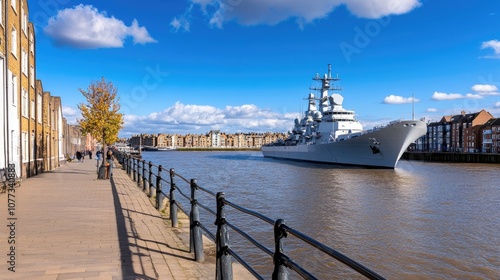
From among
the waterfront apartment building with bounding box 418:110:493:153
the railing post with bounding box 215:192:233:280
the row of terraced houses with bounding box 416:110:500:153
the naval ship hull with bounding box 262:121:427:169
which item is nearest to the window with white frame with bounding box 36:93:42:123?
the railing post with bounding box 215:192:233:280

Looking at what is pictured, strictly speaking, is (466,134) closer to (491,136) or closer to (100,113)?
(491,136)

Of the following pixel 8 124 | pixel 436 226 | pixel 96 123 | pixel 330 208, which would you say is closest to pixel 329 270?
pixel 436 226

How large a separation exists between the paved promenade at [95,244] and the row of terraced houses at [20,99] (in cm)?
672

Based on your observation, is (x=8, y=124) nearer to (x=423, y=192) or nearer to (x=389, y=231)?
(x=389, y=231)

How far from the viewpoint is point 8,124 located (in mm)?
16328

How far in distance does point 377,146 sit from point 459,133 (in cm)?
7837

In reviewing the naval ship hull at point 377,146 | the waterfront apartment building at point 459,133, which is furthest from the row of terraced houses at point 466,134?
the naval ship hull at point 377,146

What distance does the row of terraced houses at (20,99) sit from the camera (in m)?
16.3

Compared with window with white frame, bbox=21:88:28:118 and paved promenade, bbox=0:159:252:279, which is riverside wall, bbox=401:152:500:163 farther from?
paved promenade, bbox=0:159:252:279

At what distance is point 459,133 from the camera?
11512cm

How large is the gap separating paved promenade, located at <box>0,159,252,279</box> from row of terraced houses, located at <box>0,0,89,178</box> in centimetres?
672

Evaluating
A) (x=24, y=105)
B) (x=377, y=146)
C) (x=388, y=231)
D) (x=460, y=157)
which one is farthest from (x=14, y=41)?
(x=460, y=157)

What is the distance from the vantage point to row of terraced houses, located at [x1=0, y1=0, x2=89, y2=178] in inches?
641

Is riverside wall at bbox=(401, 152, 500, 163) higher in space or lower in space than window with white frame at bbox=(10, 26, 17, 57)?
lower
